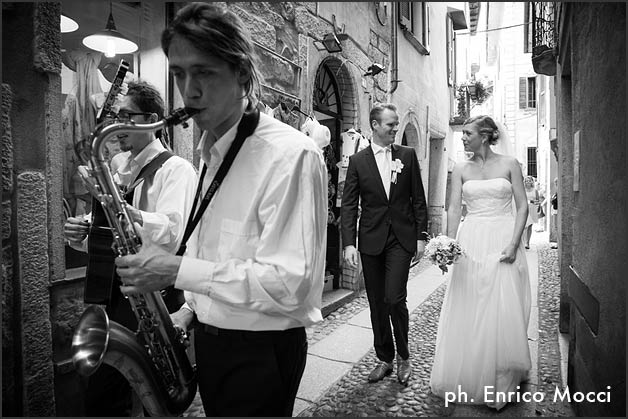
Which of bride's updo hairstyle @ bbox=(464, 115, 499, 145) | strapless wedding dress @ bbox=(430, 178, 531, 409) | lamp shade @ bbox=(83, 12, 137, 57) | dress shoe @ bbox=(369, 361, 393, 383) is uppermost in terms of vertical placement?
lamp shade @ bbox=(83, 12, 137, 57)

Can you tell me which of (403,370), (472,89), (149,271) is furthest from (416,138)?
(149,271)

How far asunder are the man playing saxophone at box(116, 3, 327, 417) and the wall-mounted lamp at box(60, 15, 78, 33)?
210 centimetres

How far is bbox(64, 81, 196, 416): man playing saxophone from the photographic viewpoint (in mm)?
2244

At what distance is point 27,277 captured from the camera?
8.26ft

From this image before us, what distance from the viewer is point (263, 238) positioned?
4.43 ft

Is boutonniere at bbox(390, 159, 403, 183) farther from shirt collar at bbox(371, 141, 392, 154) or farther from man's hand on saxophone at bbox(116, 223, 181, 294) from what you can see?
man's hand on saxophone at bbox(116, 223, 181, 294)

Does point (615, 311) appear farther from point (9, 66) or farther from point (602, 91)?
point (9, 66)

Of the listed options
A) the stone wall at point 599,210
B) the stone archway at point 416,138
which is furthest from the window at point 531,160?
the stone wall at point 599,210

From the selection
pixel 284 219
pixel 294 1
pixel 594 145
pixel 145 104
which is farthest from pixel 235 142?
pixel 294 1

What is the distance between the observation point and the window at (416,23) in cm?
935

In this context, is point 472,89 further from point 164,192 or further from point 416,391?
point 164,192

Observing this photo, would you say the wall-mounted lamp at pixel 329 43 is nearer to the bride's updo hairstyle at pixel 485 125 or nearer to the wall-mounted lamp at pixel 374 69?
the wall-mounted lamp at pixel 374 69

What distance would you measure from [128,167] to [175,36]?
1255mm

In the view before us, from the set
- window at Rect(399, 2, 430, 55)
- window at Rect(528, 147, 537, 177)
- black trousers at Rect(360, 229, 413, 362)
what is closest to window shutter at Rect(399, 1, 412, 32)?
window at Rect(399, 2, 430, 55)
